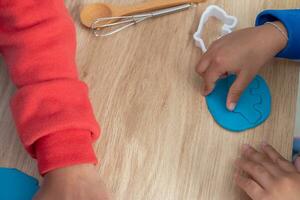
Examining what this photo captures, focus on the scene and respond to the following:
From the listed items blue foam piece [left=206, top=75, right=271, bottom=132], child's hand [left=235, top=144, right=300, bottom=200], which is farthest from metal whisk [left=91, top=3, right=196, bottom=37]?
child's hand [left=235, top=144, right=300, bottom=200]

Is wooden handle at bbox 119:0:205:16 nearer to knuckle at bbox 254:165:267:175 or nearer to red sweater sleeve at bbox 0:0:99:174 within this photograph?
red sweater sleeve at bbox 0:0:99:174

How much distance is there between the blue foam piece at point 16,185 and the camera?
557 mm

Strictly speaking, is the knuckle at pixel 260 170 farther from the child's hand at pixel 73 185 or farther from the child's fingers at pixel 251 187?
the child's hand at pixel 73 185

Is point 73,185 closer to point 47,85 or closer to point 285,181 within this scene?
point 47,85

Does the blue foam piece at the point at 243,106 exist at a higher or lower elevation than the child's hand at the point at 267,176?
higher

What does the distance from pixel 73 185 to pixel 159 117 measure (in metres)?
0.15

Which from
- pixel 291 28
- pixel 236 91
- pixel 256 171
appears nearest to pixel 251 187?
pixel 256 171

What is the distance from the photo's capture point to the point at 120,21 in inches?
27.1

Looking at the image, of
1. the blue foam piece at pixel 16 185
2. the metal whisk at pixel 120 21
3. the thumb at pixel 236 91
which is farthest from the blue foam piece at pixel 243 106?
the blue foam piece at pixel 16 185

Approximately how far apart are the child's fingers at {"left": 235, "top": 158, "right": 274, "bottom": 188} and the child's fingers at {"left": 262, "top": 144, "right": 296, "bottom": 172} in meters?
0.02

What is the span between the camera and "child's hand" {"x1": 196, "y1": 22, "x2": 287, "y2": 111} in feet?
2.07

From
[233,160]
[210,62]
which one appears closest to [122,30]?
[210,62]

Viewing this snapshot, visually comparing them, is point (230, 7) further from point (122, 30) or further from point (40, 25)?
point (40, 25)

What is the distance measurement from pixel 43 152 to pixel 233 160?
0.25m
